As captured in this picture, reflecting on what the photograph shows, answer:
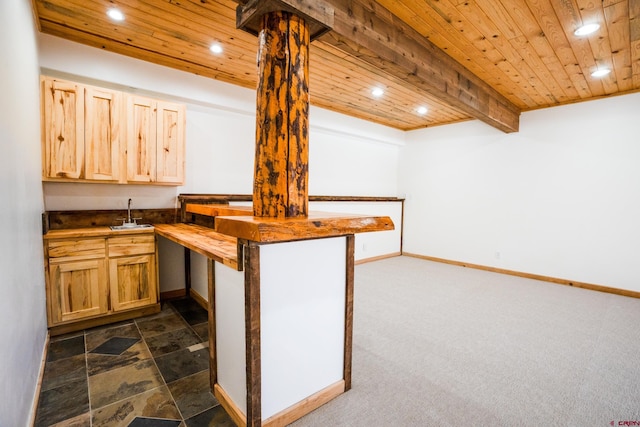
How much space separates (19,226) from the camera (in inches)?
60.1

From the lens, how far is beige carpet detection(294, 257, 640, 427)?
1680mm

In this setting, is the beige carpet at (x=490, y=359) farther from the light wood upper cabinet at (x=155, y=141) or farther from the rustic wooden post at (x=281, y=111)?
the light wood upper cabinet at (x=155, y=141)

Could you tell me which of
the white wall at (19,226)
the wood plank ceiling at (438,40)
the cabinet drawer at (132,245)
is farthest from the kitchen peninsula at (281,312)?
the wood plank ceiling at (438,40)

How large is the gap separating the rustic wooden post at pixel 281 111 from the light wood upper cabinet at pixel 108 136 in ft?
6.15

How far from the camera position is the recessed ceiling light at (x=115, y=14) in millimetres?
2266

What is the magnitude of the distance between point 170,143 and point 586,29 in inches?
156

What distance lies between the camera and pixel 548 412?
169cm

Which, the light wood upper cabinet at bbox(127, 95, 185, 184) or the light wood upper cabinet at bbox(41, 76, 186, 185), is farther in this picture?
the light wood upper cabinet at bbox(127, 95, 185, 184)

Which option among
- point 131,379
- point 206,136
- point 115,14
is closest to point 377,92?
point 206,136

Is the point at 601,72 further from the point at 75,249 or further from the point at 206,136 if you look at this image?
the point at 75,249

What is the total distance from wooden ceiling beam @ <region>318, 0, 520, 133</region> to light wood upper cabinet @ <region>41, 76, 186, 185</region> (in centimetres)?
199

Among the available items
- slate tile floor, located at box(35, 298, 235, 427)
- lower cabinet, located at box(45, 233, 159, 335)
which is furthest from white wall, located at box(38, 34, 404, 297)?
slate tile floor, located at box(35, 298, 235, 427)

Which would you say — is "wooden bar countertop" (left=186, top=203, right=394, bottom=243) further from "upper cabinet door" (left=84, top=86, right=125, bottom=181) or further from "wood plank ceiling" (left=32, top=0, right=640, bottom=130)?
"upper cabinet door" (left=84, top=86, right=125, bottom=181)

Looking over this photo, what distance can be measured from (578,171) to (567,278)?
5.16 feet
